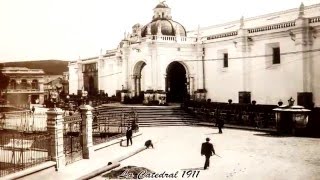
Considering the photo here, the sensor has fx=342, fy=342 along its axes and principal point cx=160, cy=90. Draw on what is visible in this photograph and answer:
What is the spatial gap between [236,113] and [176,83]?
11.6 m

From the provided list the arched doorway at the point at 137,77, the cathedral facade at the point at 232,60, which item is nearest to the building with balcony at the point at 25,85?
the cathedral facade at the point at 232,60

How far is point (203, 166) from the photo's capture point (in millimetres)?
13422

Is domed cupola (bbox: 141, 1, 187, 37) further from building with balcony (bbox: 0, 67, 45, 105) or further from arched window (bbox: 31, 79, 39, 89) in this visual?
arched window (bbox: 31, 79, 39, 89)

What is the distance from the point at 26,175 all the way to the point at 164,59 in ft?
70.4

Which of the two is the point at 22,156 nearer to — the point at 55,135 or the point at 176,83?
the point at 55,135

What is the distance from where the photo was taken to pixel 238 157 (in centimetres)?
1477

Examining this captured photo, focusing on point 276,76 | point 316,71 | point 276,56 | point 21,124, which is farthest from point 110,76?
point 316,71

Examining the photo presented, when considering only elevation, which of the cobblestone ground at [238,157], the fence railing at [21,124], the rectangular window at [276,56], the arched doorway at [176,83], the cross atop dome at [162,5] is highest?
the cross atop dome at [162,5]

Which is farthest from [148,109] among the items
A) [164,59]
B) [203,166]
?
[203,166]

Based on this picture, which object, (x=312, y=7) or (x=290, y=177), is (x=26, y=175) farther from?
(x=312, y=7)

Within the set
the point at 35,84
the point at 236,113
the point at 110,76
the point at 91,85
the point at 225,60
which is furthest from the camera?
the point at 35,84

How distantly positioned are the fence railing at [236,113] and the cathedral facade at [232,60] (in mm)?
3544

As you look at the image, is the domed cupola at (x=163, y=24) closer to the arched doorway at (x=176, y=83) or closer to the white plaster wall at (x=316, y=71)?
the arched doorway at (x=176, y=83)

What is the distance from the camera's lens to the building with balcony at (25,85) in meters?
42.9
